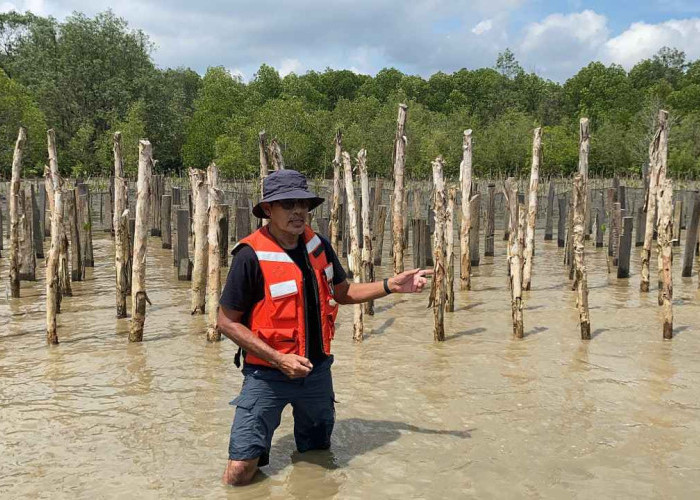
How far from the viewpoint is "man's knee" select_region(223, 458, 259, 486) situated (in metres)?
4.32

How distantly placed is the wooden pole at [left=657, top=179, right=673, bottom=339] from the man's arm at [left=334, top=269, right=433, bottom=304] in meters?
4.48

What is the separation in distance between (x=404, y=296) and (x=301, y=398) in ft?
22.0

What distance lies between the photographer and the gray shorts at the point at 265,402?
4262mm

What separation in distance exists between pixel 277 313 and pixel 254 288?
20 centimetres

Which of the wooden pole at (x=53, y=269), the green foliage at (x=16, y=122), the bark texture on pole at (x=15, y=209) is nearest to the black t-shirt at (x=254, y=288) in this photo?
the wooden pole at (x=53, y=269)

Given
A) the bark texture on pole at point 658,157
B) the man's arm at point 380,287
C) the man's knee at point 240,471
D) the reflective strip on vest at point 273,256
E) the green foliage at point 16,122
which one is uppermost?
the green foliage at point 16,122

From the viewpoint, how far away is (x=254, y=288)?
4195mm

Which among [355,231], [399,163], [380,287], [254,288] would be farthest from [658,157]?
[254,288]

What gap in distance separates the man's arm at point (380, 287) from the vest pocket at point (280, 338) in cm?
58

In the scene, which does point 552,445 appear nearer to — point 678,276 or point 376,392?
point 376,392

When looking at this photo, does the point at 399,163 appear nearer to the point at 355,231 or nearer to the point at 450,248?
the point at 450,248

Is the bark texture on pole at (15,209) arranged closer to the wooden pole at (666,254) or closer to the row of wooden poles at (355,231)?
the row of wooden poles at (355,231)

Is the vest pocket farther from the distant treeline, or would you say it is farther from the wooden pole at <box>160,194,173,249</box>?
the distant treeline

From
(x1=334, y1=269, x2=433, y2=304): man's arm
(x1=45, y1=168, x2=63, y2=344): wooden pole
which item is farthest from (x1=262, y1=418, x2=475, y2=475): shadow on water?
(x1=45, y1=168, x2=63, y2=344): wooden pole
